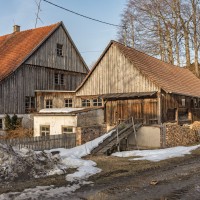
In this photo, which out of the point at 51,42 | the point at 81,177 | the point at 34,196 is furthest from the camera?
the point at 51,42

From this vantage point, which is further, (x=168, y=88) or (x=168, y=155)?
(x=168, y=88)

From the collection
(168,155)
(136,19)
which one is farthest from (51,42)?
(168,155)

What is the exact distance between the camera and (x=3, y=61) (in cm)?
2847

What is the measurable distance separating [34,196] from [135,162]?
243 inches

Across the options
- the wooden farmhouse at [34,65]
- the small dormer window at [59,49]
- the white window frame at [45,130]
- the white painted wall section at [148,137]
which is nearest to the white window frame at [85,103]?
the wooden farmhouse at [34,65]

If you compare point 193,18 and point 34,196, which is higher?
point 193,18

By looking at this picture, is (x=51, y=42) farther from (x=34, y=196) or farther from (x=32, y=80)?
(x=34, y=196)

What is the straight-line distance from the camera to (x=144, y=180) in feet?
34.1

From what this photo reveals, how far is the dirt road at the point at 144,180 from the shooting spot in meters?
8.68

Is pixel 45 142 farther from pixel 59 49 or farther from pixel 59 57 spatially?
pixel 59 49

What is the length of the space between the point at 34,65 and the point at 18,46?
3.30m

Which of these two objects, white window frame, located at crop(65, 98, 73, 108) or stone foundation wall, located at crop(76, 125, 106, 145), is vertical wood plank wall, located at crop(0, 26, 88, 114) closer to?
white window frame, located at crop(65, 98, 73, 108)

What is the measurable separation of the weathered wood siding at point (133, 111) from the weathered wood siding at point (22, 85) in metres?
8.18

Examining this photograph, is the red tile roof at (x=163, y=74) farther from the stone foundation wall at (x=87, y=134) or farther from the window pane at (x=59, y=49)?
the window pane at (x=59, y=49)
